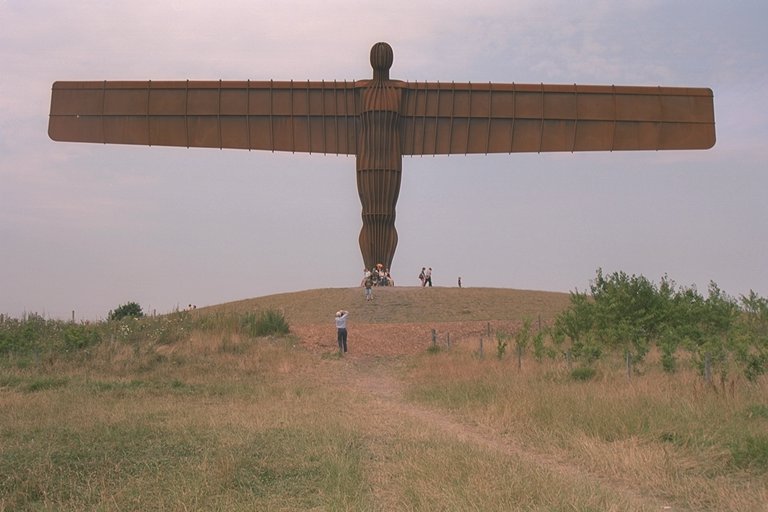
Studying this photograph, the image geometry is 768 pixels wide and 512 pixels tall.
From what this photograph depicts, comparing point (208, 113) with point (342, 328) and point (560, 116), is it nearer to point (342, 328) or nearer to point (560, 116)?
point (342, 328)

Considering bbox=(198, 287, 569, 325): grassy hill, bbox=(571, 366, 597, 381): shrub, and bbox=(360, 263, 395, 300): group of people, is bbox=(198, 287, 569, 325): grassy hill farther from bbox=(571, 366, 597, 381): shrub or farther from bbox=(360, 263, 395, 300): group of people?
bbox=(571, 366, 597, 381): shrub

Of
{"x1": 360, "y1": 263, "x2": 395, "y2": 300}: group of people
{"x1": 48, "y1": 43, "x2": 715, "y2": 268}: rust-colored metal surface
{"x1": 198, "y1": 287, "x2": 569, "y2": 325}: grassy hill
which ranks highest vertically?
{"x1": 48, "y1": 43, "x2": 715, "y2": 268}: rust-colored metal surface

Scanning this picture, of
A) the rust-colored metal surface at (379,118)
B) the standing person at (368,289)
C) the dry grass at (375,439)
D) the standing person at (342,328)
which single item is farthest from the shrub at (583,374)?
the rust-colored metal surface at (379,118)

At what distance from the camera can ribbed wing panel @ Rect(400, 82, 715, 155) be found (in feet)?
102

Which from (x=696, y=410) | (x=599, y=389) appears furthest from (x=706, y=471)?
(x=599, y=389)

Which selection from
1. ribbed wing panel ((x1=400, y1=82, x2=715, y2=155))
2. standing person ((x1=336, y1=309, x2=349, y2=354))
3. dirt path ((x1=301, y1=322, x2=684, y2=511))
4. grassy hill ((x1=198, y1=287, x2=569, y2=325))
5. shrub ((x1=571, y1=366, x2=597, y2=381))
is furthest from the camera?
ribbed wing panel ((x1=400, y1=82, x2=715, y2=155))

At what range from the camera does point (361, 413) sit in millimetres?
12258

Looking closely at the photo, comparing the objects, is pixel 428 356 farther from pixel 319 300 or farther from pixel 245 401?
pixel 319 300

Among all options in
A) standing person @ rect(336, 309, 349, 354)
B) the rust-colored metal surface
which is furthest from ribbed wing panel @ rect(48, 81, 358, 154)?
standing person @ rect(336, 309, 349, 354)

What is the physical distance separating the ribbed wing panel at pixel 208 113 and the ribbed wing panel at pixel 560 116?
3.25 meters

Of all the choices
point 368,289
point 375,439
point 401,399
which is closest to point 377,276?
point 368,289

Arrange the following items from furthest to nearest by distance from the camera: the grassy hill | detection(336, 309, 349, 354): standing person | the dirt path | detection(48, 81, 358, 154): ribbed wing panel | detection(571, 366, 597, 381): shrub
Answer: detection(48, 81, 358, 154): ribbed wing panel, the grassy hill, detection(336, 309, 349, 354): standing person, detection(571, 366, 597, 381): shrub, the dirt path

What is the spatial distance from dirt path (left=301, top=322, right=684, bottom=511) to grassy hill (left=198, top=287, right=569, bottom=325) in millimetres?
2472

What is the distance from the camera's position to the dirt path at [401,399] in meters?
8.01
